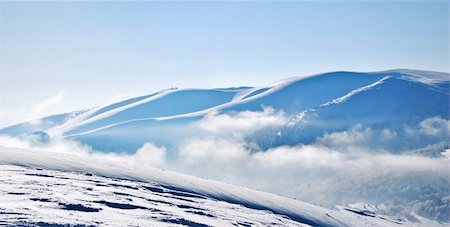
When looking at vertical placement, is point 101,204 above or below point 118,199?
below

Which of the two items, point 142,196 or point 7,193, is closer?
point 7,193

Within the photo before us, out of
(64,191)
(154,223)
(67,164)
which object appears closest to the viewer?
(154,223)

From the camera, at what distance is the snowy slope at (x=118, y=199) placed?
62.0m

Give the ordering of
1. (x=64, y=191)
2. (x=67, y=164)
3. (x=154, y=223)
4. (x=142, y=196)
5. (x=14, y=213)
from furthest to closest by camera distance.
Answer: (x=67, y=164)
(x=142, y=196)
(x=64, y=191)
(x=154, y=223)
(x=14, y=213)

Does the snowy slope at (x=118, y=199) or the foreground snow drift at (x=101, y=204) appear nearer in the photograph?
the foreground snow drift at (x=101, y=204)

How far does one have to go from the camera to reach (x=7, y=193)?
217 ft

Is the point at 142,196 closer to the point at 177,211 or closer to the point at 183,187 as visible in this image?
the point at 177,211

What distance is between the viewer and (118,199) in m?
77.0

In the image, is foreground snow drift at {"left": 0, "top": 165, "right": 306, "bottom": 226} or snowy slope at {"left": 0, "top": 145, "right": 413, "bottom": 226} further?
snowy slope at {"left": 0, "top": 145, "right": 413, "bottom": 226}

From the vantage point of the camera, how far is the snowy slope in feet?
203

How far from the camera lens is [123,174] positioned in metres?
108

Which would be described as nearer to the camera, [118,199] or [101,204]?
[101,204]

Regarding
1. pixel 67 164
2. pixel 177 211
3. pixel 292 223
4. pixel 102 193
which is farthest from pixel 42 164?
pixel 292 223

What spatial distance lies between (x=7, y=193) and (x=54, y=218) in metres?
12.6
